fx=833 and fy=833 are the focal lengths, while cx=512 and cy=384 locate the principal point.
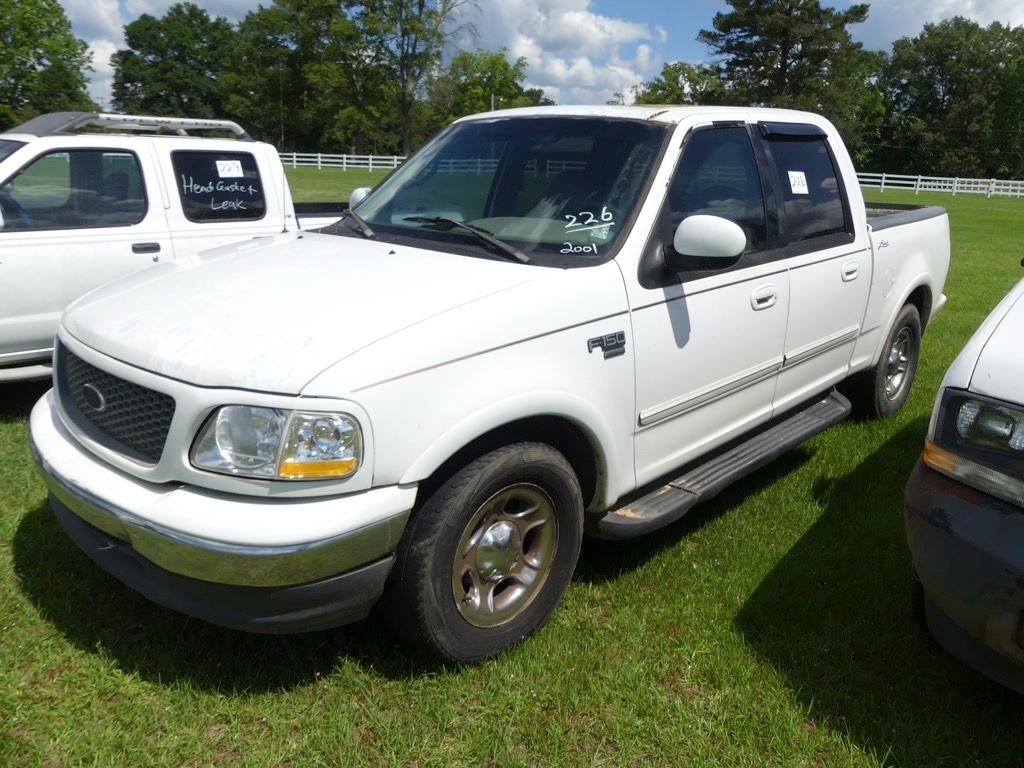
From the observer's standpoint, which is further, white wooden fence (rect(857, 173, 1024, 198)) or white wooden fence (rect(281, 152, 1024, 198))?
white wooden fence (rect(281, 152, 1024, 198))

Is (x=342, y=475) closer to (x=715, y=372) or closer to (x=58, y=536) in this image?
A: (x=715, y=372)

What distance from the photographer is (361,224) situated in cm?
377

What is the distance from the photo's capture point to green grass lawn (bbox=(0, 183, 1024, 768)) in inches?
103

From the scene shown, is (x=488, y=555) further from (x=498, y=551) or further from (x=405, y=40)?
(x=405, y=40)

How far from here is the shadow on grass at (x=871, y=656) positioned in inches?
106

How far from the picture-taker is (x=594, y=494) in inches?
126

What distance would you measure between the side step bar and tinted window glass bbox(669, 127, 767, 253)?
96cm

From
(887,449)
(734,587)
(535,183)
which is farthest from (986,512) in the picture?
(887,449)

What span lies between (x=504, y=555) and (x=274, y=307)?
3.79 feet

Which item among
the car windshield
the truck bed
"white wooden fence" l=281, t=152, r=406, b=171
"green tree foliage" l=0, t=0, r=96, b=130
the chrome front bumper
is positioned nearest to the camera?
the chrome front bumper

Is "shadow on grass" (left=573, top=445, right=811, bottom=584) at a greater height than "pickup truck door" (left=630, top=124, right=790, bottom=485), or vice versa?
"pickup truck door" (left=630, top=124, right=790, bottom=485)

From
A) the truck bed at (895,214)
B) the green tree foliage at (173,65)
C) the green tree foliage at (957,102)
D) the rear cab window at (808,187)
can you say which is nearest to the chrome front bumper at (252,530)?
the rear cab window at (808,187)

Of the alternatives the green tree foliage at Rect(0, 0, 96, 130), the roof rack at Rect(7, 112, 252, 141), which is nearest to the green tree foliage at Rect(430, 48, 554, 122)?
the green tree foliage at Rect(0, 0, 96, 130)

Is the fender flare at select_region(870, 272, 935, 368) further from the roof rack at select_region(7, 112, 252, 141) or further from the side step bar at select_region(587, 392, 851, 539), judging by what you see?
the roof rack at select_region(7, 112, 252, 141)
